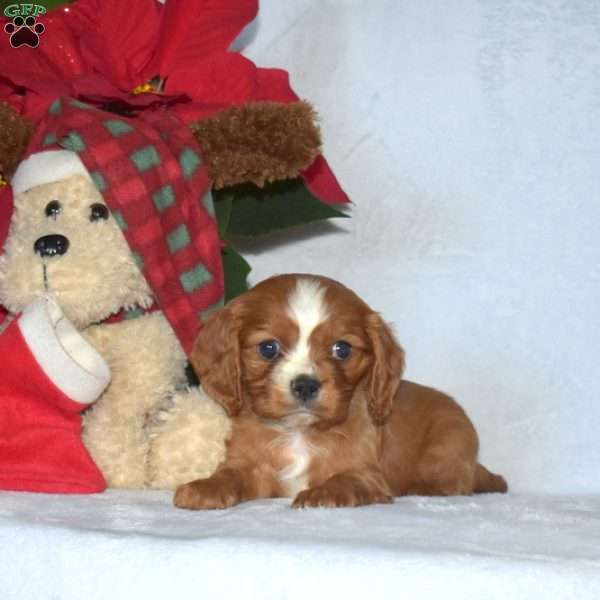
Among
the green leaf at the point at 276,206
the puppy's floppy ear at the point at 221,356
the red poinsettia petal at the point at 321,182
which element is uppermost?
the red poinsettia petal at the point at 321,182

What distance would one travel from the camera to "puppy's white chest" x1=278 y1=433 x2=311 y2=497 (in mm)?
2992

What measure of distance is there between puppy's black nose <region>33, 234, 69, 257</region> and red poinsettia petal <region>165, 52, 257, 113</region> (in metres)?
0.59

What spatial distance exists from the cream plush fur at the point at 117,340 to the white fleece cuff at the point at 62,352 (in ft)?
0.22

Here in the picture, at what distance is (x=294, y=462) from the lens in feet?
9.83

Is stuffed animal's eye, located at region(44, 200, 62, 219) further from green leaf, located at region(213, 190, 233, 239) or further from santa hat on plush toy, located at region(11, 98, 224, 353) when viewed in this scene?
green leaf, located at region(213, 190, 233, 239)

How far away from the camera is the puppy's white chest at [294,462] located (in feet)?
9.82

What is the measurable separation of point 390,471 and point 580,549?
103 cm

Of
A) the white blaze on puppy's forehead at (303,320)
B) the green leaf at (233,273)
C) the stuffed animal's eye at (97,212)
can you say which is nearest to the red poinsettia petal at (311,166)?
the green leaf at (233,273)

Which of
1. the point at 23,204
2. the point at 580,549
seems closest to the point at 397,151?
the point at 23,204

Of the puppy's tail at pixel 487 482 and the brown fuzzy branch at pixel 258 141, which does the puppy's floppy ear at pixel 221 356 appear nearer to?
the brown fuzzy branch at pixel 258 141

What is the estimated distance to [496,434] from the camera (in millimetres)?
3771

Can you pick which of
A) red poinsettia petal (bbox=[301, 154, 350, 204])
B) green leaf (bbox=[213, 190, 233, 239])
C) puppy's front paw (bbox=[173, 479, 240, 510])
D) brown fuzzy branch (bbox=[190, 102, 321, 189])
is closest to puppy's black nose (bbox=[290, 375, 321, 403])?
puppy's front paw (bbox=[173, 479, 240, 510])

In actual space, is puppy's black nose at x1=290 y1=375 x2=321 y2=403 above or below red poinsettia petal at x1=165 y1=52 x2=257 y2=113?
below

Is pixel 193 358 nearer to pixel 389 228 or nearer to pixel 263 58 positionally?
pixel 389 228
